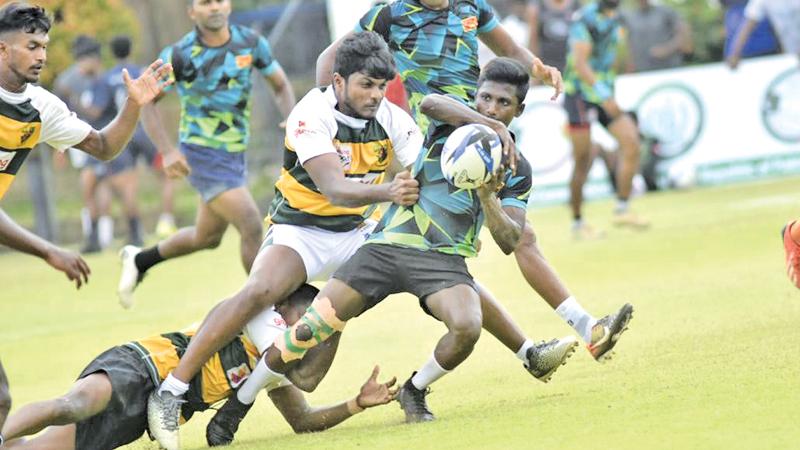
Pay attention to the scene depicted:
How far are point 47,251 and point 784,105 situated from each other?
49.1ft

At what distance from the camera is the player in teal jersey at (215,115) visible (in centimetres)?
1120

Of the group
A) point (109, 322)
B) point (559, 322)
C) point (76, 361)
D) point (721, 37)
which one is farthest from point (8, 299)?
point (721, 37)

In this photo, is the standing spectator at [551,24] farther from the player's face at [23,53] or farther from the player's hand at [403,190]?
the player's face at [23,53]

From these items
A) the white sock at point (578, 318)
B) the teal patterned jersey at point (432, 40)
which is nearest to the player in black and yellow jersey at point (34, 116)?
the teal patterned jersey at point (432, 40)

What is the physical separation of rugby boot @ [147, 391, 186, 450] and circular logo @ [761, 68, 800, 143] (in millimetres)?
14697

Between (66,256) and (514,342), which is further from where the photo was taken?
(514,342)

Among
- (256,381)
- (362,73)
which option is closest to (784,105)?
(362,73)

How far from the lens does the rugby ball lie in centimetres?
703

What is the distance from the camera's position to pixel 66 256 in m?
7.26

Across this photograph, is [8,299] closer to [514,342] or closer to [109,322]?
[109,322]

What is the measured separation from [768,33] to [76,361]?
1347 centimetres

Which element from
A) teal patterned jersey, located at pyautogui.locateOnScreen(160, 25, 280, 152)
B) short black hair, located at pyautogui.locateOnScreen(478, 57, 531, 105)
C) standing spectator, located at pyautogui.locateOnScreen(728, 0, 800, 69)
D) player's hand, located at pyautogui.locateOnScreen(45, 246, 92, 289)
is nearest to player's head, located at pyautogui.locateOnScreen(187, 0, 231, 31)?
teal patterned jersey, located at pyautogui.locateOnScreen(160, 25, 280, 152)

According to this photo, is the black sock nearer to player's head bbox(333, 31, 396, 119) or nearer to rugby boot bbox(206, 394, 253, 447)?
rugby boot bbox(206, 394, 253, 447)

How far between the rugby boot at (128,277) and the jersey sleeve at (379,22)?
11.7ft
